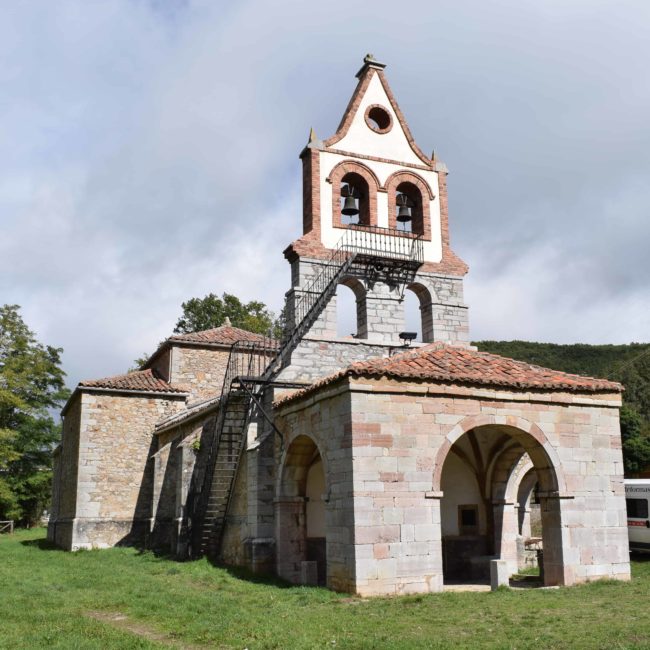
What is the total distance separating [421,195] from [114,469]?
13.5 m

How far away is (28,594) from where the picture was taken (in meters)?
12.8

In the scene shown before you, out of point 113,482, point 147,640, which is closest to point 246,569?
point 147,640

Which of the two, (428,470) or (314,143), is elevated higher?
(314,143)

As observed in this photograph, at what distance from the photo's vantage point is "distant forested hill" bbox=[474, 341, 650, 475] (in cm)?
3528

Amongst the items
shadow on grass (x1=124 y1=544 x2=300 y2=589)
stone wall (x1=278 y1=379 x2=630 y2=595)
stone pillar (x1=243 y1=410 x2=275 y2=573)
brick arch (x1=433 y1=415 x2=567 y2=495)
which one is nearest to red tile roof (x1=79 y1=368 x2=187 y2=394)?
shadow on grass (x1=124 y1=544 x2=300 y2=589)

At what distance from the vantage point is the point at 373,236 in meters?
17.7

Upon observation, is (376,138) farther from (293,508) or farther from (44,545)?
(44,545)

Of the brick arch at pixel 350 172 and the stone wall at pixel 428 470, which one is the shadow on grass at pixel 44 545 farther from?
the stone wall at pixel 428 470

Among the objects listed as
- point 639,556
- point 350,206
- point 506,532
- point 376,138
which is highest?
point 376,138

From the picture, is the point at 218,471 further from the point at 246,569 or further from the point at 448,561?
the point at 448,561

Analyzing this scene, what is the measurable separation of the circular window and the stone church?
0.06 m

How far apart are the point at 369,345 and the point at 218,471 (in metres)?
4.99

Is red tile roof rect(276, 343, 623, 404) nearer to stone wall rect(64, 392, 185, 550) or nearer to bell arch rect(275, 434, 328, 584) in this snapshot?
bell arch rect(275, 434, 328, 584)

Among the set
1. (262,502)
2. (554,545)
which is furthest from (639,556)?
(262,502)
